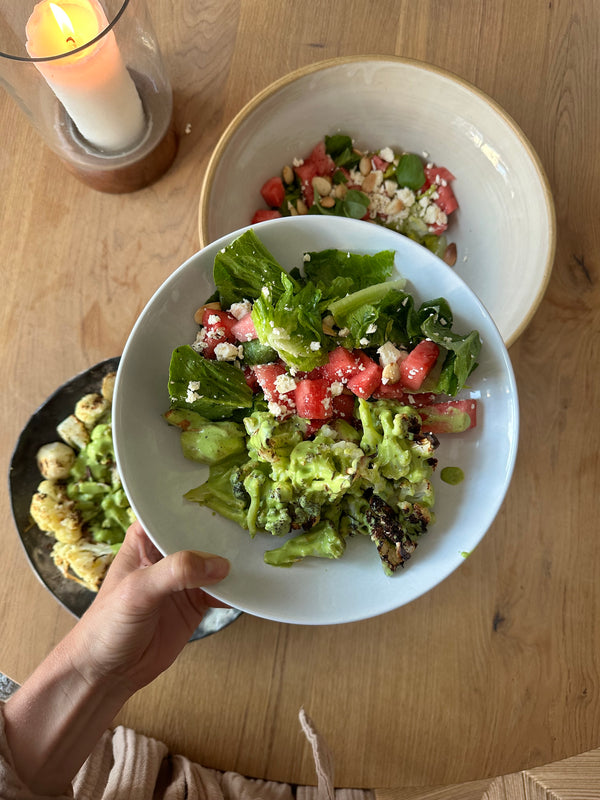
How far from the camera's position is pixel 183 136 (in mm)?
1261

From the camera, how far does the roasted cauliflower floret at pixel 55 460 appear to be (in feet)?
3.91

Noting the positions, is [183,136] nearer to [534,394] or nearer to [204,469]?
[204,469]

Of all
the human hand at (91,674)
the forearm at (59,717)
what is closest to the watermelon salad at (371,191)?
the human hand at (91,674)

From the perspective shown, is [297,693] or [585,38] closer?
[297,693]

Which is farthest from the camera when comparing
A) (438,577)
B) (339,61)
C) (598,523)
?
(598,523)

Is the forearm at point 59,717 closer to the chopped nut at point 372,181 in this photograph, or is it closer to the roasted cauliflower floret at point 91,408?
the roasted cauliflower floret at point 91,408

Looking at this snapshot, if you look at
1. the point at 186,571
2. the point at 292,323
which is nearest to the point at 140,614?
the point at 186,571

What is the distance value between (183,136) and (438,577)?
95 centimetres

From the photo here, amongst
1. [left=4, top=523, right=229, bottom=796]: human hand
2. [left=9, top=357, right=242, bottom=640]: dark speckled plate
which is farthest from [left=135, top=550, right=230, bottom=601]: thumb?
[left=9, top=357, right=242, bottom=640]: dark speckled plate

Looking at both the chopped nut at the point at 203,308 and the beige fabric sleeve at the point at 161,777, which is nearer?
the chopped nut at the point at 203,308

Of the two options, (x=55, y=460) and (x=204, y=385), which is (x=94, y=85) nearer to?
(x=204, y=385)

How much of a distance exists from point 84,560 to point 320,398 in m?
0.57

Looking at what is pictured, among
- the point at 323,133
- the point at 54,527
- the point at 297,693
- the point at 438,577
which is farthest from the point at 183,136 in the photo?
the point at 297,693

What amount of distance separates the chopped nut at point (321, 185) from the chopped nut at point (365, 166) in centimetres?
7
